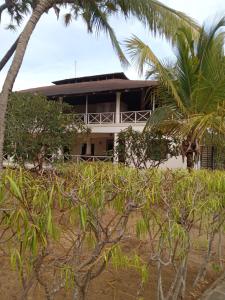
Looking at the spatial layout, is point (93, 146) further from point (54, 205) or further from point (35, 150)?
point (54, 205)

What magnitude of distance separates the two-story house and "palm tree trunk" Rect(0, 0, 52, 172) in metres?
9.41

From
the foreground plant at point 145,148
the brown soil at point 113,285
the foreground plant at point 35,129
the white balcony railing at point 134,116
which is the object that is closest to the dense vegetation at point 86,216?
the brown soil at point 113,285

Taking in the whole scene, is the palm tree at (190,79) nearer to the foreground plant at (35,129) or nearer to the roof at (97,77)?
the foreground plant at (35,129)

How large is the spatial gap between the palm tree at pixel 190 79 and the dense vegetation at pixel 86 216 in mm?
5322

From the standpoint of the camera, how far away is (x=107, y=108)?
2389 centimetres

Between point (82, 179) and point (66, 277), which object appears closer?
point (66, 277)

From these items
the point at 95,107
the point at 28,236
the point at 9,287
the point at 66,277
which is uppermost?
the point at 95,107

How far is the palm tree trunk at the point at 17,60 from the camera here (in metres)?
8.06

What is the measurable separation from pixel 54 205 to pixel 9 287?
9.72 feet

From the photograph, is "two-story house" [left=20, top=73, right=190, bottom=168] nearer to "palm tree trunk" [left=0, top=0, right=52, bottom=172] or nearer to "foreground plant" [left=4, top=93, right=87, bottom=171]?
"foreground plant" [left=4, top=93, right=87, bottom=171]

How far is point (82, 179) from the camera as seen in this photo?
2.79 metres

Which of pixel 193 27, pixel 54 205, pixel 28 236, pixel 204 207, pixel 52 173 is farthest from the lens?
pixel 193 27

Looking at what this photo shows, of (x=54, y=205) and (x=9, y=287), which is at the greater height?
(x=54, y=205)

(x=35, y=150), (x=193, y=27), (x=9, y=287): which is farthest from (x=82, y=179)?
(x=35, y=150)
